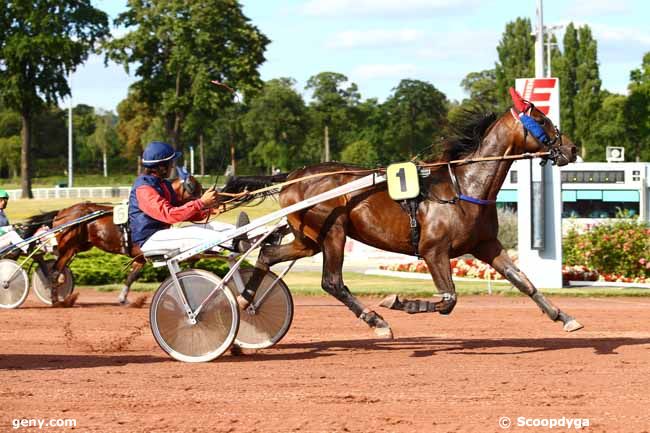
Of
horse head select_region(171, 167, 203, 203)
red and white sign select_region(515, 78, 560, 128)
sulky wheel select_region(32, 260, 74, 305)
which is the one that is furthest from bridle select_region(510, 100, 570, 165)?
sulky wheel select_region(32, 260, 74, 305)

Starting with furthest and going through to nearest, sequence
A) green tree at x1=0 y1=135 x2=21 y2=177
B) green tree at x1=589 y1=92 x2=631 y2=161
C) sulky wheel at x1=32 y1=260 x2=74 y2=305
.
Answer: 1. green tree at x1=0 y1=135 x2=21 y2=177
2. green tree at x1=589 y1=92 x2=631 y2=161
3. sulky wheel at x1=32 y1=260 x2=74 y2=305

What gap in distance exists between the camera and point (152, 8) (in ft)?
182

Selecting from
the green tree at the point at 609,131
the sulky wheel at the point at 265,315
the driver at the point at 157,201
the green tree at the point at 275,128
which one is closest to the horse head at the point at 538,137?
the sulky wheel at the point at 265,315

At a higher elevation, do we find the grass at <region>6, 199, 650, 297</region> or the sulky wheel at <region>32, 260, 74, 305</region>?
the sulky wheel at <region>32, 260, 74, 305</region>

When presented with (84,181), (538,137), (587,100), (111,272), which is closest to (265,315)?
(538,137)

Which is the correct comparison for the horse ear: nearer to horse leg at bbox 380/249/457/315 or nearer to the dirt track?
horse leg at bbox 380/249/457/315

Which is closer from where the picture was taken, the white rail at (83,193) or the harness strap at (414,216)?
the harness strap at (414,216)

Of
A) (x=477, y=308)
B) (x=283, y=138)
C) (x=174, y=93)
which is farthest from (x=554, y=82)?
(x=283, y=138)

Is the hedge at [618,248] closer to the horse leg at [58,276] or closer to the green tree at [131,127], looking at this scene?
the horse leg at [58,276]

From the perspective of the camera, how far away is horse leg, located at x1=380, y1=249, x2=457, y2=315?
870 centimetres

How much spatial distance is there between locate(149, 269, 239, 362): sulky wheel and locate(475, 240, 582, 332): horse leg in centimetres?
238

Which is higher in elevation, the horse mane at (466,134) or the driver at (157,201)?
the horse mane at (466,134)

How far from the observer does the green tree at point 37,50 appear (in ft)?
171

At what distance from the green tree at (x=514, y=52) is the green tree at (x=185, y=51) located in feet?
107
